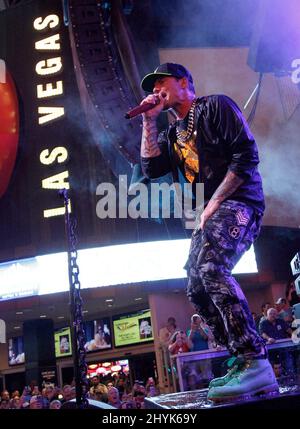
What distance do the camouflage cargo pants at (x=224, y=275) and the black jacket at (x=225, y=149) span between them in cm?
12

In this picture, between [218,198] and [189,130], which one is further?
[189,130]

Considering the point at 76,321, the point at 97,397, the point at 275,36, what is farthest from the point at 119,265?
the point at 275,36

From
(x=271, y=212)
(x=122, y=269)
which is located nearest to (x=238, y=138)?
(x=271, y=212)

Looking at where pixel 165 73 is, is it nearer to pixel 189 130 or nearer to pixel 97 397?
pixel 189 130

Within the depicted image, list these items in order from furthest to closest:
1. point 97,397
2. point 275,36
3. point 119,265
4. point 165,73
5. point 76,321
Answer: point 119,265, point 97,397, point 76,321, point 275,36, point 165,73

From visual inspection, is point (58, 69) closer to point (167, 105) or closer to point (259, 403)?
point (167, 105)

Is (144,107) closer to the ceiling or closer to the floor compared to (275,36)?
closer to the floor

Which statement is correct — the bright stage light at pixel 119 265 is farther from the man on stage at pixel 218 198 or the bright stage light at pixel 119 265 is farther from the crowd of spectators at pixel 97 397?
the man on stage at pixel 218 198

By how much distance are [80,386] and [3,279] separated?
425 inches

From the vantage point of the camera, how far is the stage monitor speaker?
4180 millimetres

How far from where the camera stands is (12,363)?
21.0 m

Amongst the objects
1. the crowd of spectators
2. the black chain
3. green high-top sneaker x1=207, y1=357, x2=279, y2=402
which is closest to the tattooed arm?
green high-top sneaker x1=207, y1=357, x2=279, y2=402

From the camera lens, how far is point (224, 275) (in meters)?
2.28

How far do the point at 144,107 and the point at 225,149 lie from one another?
496mm
